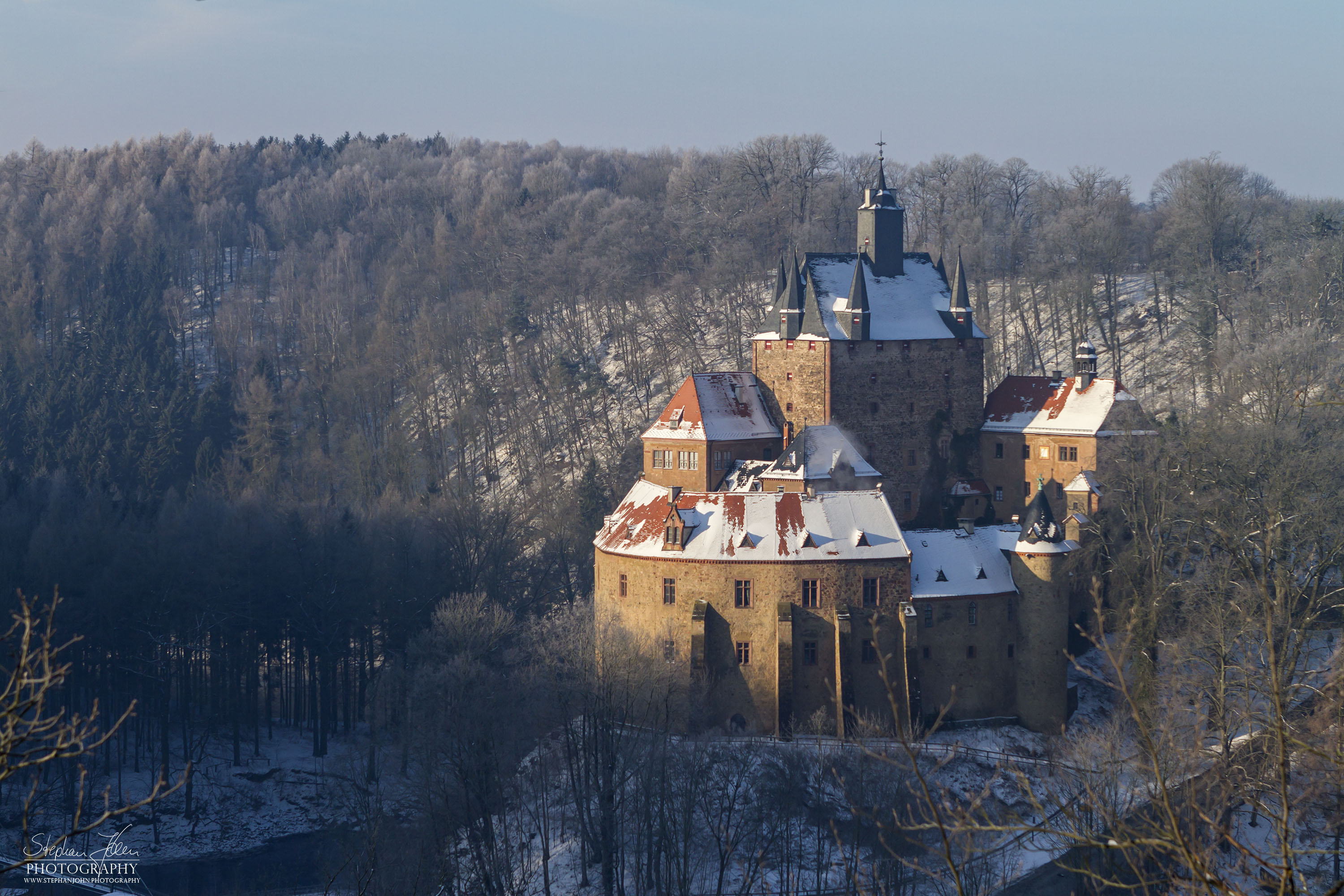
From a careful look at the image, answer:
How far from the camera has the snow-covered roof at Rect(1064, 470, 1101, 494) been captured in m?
48.6

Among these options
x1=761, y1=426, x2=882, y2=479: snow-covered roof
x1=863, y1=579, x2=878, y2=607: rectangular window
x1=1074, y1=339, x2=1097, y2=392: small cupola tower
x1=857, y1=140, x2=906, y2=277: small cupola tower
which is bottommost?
x1=863, y1=579, x2=878, y2=607: rectangular window

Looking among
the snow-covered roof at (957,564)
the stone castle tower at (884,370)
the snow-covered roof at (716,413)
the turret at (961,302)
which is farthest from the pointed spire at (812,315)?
the snow-covered roof at (957,564)

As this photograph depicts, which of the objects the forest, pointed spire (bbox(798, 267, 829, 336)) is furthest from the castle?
the forest

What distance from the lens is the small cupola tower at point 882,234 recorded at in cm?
5516

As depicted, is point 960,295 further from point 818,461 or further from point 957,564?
point 957,564

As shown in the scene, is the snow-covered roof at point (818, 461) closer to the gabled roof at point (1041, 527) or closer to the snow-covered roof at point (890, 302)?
the snow-covered roof at point (890, 302)

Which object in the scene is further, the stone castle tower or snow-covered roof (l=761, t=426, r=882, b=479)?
the stone castle tower

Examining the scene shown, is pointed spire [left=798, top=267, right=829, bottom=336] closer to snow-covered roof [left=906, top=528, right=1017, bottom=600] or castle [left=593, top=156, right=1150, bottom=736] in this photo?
castle [left=593, top=156, right=1150, bottom=736]

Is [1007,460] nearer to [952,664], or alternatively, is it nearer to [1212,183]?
[952,664]

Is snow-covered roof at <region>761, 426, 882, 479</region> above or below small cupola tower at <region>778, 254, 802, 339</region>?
below

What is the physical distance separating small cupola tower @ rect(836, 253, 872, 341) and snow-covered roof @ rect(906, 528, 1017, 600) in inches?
333

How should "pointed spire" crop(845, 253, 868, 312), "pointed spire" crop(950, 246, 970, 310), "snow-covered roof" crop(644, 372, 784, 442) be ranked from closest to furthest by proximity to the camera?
"snow-covered roof" crop(644, 372, 784, 442), "pointed spire" crop(845, 253, 868, 312), "pointed spire" crop(950, 246, 970, 310)

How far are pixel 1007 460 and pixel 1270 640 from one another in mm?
44743

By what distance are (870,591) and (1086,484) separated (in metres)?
9.96
